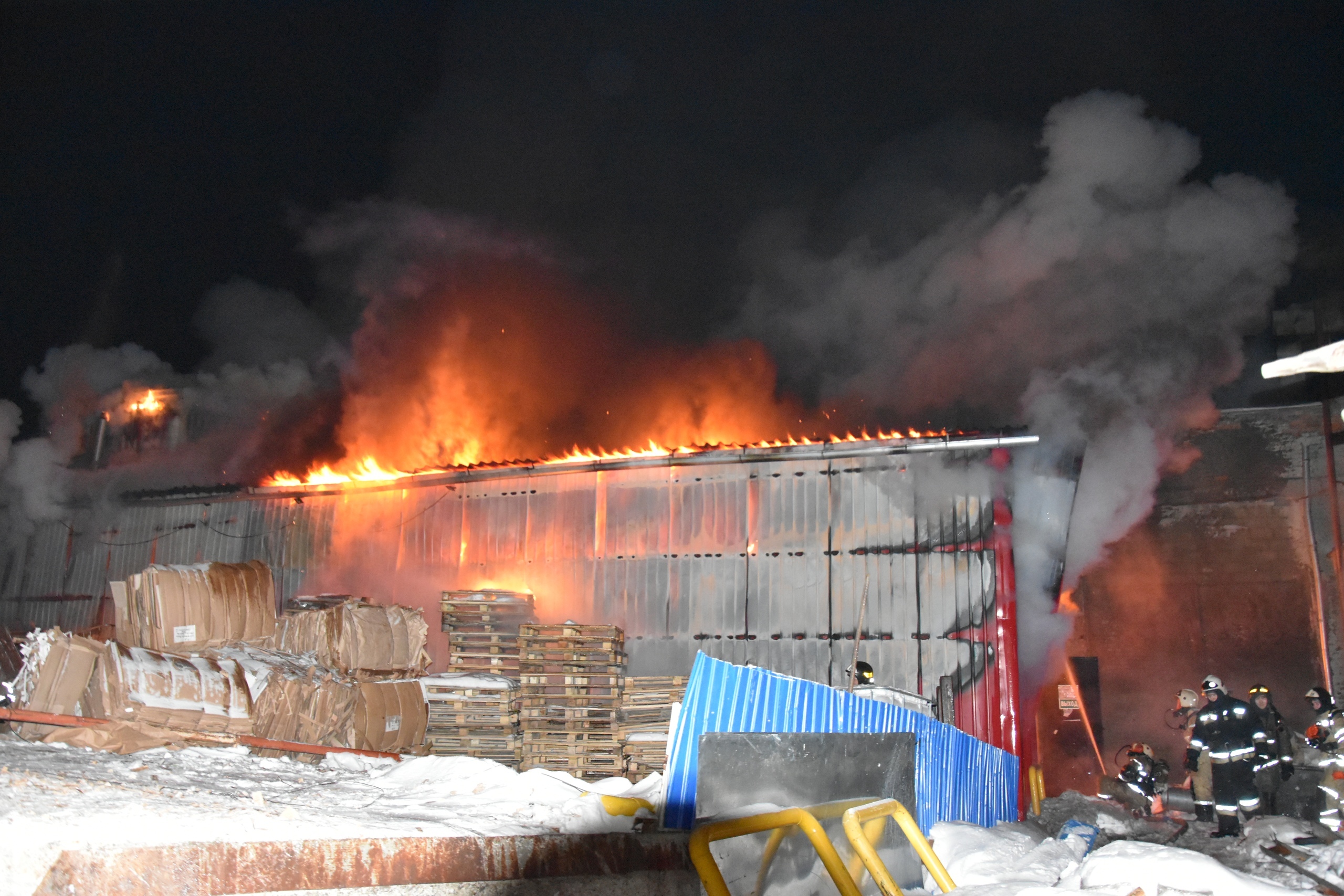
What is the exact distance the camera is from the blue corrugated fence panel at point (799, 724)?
4508 mm

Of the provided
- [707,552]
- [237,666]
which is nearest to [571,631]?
[707,552]

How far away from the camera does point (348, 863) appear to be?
3996mm

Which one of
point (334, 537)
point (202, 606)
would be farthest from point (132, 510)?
point (202, 606)

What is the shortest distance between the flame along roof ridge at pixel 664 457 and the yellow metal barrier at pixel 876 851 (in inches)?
306

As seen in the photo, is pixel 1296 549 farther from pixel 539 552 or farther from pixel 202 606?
pixel 202 606

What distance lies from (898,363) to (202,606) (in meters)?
14.1

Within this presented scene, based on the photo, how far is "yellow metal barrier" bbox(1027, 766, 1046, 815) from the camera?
11.4 m

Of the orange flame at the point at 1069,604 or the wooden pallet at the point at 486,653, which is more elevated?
the orange flame at the point at 1069,604

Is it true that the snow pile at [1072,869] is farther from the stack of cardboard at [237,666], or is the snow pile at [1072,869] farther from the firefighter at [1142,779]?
the stack of cardboard at [237,666]

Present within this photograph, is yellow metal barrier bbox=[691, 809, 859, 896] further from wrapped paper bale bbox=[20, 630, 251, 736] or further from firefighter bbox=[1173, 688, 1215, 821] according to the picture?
firefighter bbox=[1173, 688, 1215, 821]

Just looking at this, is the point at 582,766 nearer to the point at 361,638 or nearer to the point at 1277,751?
the point at 361,638

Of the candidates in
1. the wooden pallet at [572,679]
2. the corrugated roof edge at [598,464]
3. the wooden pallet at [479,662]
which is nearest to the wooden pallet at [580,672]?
the wooden pallet at [572,679]

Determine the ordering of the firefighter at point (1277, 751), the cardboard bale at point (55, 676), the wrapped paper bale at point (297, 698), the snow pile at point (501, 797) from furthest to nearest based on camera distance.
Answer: the firefighter at point (1277, 751) → the wrapped paper bale at point (297, 698) → the cardboard bale at point (55, 676) → the snow pile at point (501, 797)

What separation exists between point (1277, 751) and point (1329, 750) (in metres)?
1.38
